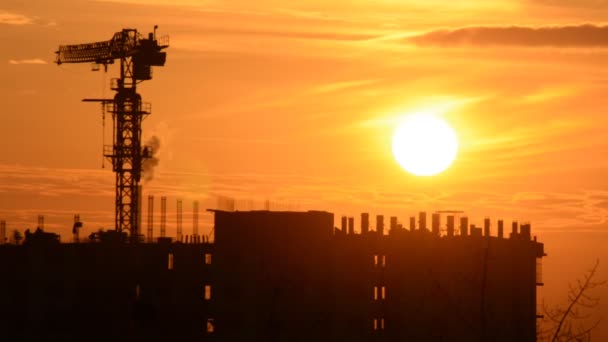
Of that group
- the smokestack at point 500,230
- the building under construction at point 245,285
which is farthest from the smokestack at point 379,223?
the smokestack at point 500,230

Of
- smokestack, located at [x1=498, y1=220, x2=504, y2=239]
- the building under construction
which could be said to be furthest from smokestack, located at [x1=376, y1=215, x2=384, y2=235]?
smokestack, located at [x1=498, y1=220, x2=504, y2=239]

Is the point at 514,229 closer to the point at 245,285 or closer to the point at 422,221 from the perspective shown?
the point at 422,221

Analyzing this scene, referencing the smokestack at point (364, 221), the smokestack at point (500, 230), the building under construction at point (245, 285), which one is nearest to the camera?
the building under construction at point (245, 285)

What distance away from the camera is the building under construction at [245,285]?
248 ft

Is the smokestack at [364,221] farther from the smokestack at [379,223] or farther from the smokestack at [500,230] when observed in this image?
the smokestack at [500,230]

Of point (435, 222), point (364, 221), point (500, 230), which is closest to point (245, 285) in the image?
point (364, 221)

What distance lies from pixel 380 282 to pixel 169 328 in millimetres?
15027

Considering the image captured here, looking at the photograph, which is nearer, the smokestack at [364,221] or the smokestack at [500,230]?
the smokestack at [364,221]

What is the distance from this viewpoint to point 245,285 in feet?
263

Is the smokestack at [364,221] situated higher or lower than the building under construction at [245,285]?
higher

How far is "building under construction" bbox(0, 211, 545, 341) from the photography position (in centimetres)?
7562

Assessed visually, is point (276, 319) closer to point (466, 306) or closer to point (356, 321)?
point (356, 321)

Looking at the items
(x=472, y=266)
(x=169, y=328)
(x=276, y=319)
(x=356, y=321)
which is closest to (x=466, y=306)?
(x=472, y=266)

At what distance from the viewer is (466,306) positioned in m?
87.1
